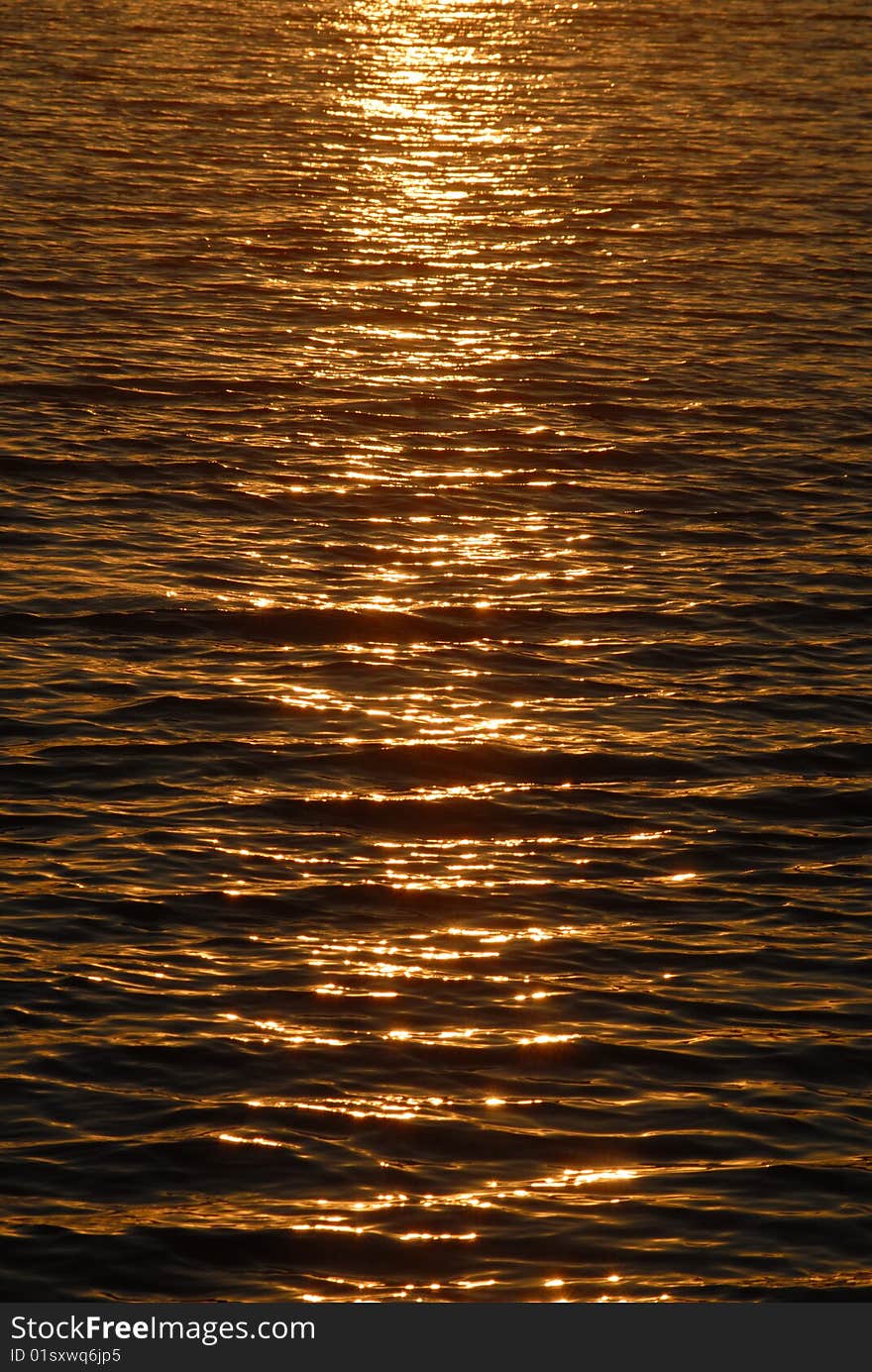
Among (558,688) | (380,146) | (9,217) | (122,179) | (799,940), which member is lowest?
(799,940)

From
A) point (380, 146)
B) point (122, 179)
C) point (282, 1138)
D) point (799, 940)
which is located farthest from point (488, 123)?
point (282, 1138)

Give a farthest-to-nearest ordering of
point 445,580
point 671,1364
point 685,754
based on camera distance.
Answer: point 445,580, point 685,754, point 671,1364

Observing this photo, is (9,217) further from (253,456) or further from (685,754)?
(685,754)

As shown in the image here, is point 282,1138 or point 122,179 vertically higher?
point 122,179

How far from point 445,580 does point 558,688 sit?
3468 mm

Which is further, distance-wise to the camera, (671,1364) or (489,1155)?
(489,1155)

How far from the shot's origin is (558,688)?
78.6ft

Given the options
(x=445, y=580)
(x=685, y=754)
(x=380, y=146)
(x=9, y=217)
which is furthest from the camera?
(x=380, y=146)

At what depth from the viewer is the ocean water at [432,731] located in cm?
1585

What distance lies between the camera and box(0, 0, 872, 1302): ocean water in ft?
52.0

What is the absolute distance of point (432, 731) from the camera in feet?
74.7

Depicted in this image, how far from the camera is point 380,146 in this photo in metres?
49.1

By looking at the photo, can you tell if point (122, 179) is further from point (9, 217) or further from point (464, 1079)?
point (464, 1079)

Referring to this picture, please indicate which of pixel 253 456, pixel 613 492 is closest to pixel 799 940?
pixel 613 492
